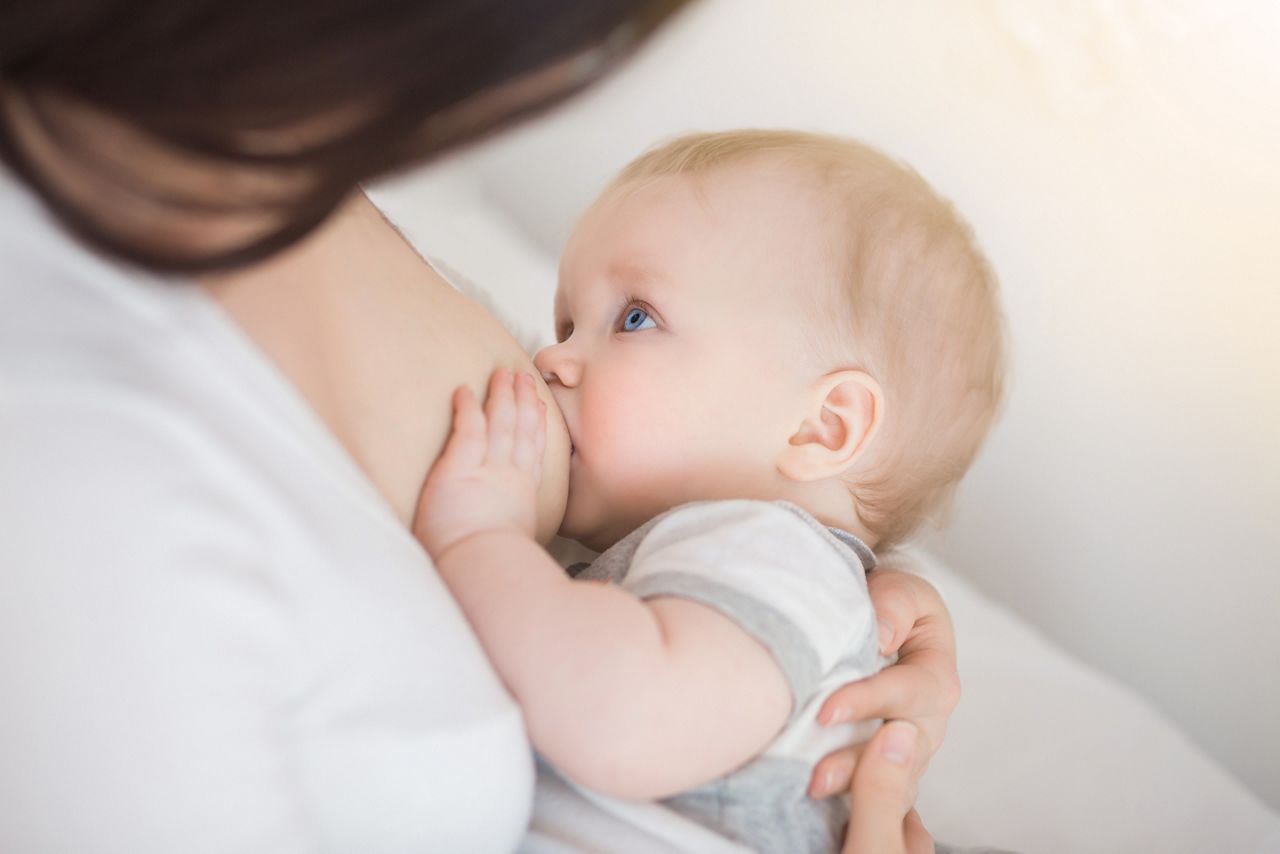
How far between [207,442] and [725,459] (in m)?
0.53

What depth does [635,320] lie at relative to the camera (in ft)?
3.20

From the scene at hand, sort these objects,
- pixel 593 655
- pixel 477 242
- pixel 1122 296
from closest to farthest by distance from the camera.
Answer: pixel 593 655 → pixel 1122 296 → pixel 477 242

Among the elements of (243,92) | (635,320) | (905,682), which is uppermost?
(243,92)

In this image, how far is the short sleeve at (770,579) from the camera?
2.39 ft

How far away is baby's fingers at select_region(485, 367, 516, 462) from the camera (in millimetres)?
762

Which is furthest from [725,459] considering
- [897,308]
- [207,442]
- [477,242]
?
[477,242]

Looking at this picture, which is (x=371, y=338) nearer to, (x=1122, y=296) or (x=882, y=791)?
(x=882, y=791)

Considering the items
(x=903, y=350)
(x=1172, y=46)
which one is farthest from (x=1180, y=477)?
(x=903, y=350)

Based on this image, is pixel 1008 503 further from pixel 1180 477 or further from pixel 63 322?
pixel 63 322

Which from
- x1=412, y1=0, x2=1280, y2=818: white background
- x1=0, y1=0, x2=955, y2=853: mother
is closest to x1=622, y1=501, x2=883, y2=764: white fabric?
x1=0, y1=0, x2=955, y2=853: mother

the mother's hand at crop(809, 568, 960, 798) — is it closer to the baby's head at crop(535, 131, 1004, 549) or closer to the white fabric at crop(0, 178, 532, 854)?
the baby's head at crop(535, 131, 1004, 549)

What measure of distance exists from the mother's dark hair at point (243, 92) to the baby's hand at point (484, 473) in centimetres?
25

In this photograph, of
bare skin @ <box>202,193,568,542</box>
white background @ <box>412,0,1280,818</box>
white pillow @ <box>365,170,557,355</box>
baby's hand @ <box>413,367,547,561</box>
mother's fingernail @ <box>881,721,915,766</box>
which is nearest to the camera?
bare skin @ <box>202,193,568,542</box>

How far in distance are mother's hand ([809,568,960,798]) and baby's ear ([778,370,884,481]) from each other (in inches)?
5.6
